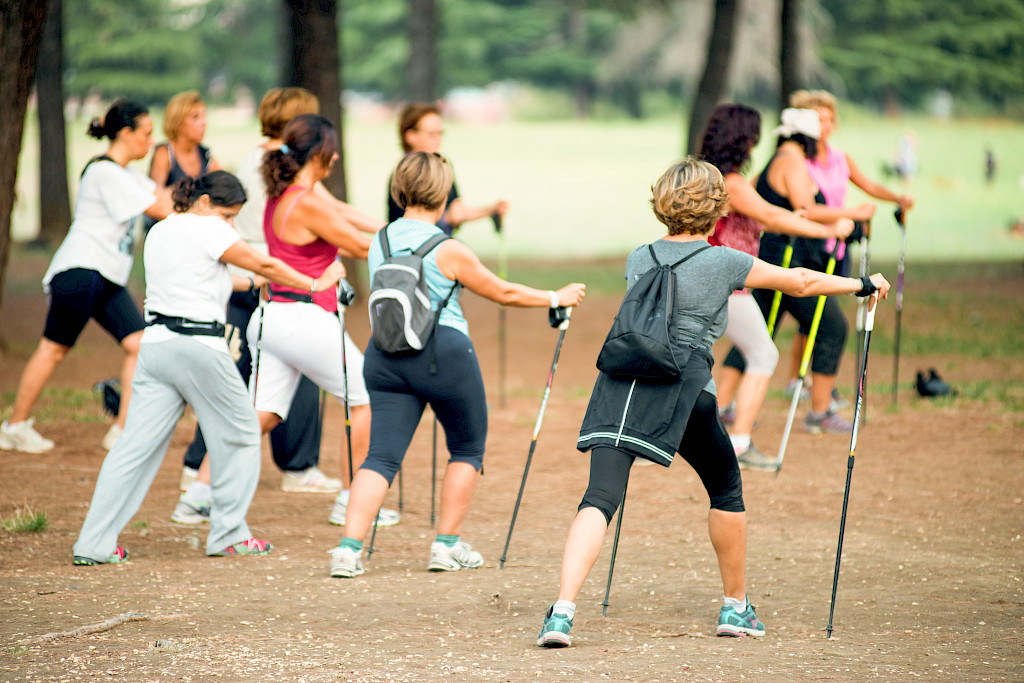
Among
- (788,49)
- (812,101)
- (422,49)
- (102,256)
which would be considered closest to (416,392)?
(102,256)

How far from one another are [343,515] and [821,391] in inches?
142

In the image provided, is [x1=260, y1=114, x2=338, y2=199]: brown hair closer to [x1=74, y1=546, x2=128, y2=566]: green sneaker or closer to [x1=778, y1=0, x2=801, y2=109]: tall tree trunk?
[x1=74, y1=546, x2=128, y2=566]: green sneaker

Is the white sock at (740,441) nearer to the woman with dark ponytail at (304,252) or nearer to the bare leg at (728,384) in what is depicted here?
the bare leg at (728,384)

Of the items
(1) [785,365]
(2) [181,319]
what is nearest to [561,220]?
(1) [785,365]

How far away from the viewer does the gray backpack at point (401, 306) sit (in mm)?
4695

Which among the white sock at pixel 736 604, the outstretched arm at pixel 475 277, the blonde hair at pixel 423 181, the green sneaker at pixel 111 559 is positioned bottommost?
the green sneaker at pixel 111 559

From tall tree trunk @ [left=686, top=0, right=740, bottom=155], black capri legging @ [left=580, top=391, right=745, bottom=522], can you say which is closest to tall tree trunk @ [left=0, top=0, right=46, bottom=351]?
black capri legging @ [left=580, top=391, right=745, bottom=522]

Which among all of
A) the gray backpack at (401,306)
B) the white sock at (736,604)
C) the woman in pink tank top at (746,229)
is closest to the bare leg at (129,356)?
the gray backpack at (401,306)

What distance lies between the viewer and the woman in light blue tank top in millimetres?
4824

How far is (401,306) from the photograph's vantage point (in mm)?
4688

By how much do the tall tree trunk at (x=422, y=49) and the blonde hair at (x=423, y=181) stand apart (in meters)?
27.3

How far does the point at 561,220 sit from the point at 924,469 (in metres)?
26.3

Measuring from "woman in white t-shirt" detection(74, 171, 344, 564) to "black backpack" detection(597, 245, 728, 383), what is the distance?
1786 millimetres

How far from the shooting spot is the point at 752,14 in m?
51.0
